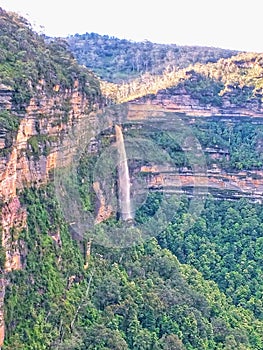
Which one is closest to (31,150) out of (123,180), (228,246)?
(123,180)

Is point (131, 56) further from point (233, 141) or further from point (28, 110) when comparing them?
point (28, 110)

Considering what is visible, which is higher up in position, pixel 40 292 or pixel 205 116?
pixel 205 116

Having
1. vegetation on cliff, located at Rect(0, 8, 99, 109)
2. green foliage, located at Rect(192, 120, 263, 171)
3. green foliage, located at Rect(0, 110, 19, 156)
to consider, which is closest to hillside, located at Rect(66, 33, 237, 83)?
green foliage, located at Rect(192, 120, 263, 171)

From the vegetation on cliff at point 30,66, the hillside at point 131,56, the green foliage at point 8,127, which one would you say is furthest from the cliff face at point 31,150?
the hillside at point 131,56

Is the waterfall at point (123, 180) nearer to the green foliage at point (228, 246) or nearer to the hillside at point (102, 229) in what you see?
the hillside at point (102, 229)

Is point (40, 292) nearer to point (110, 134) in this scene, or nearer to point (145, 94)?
point (110, 134)

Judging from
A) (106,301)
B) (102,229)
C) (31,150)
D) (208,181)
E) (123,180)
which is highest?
(31,150)

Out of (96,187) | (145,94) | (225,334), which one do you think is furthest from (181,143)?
(225,334)
